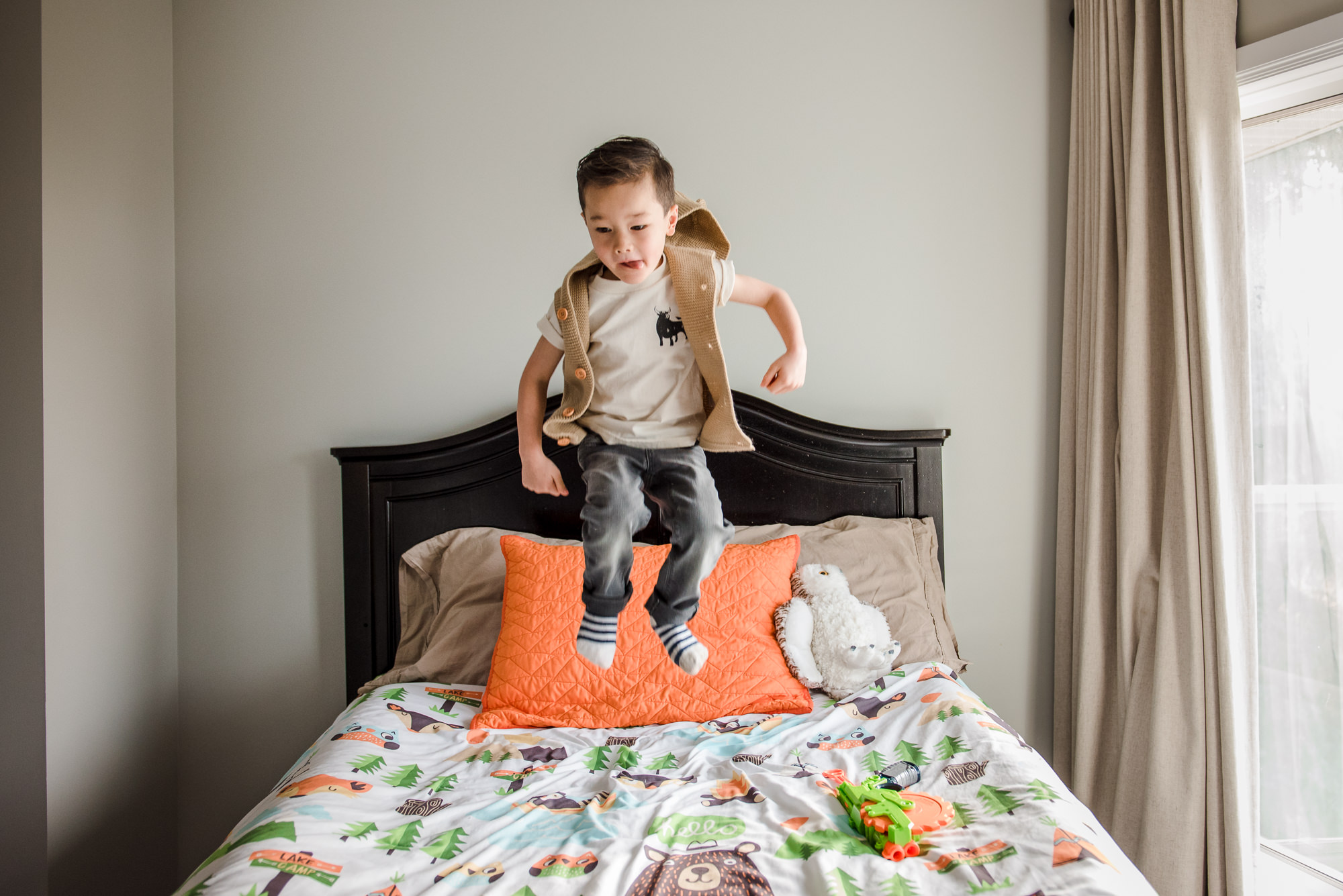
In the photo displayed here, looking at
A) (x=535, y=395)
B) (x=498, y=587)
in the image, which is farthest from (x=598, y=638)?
(x=498, y=587)

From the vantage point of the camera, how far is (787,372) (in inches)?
36.0

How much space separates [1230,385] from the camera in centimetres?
197

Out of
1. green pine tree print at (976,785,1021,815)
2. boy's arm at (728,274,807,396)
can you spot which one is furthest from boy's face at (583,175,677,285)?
green pine tree print at (976,785,1021,815)

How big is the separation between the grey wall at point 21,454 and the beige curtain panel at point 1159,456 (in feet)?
9.05

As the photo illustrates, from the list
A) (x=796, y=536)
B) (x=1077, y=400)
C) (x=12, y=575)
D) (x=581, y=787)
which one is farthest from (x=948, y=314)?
(x=12, y=575)

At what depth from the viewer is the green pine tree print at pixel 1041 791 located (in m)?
1.29

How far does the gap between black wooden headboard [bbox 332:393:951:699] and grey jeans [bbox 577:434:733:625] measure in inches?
50.0

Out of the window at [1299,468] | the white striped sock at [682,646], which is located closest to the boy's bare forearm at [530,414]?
the white striped sock at [682,646]

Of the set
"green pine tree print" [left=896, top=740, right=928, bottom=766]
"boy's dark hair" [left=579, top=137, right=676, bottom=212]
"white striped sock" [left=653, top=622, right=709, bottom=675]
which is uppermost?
"boy's dark hair" [left=579, top=137, right=676, bottom=212]

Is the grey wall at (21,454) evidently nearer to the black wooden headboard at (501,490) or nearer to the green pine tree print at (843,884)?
the black wooden headboard at (501,490)

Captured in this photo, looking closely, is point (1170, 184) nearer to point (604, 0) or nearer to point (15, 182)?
point (604, 0)

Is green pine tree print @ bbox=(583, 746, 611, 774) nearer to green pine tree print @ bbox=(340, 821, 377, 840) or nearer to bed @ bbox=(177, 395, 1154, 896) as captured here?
bed @ bbox=(177, 395, 1154, 896)

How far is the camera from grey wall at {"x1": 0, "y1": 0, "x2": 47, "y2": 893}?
183 cm

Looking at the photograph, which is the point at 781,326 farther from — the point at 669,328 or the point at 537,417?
the point at 537,417
